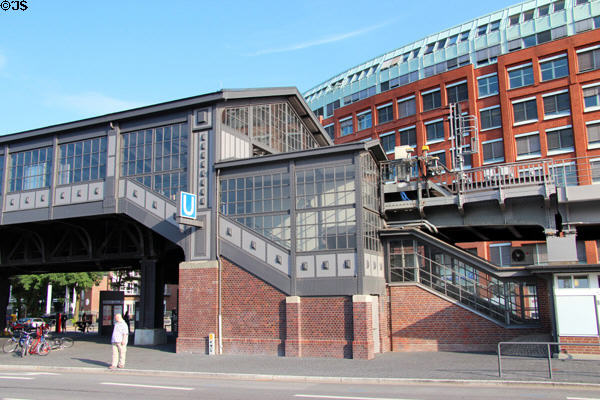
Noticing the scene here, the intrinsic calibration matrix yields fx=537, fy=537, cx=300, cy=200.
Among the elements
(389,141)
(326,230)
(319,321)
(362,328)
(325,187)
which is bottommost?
(362,328)

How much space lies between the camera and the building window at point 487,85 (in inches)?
1860

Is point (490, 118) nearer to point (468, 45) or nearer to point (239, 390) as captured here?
point (468, 45)

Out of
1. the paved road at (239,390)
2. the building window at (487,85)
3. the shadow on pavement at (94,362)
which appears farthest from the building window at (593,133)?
the shadow on pavement at (94,362)

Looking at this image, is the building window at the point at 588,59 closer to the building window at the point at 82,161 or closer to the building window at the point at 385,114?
the building window at the point at 385,114

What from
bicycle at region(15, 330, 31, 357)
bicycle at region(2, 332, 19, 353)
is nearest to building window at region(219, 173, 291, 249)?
bicycle at region(15, 330, 31, 357)

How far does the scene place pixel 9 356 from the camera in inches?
832

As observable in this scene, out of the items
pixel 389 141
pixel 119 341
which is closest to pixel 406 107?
pixel 389 141

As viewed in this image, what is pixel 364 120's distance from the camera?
59.2 meters

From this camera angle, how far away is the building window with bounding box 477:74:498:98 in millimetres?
47250

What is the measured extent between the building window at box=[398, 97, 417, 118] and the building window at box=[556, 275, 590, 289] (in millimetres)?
37999

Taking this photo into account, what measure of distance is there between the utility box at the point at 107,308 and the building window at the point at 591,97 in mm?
36782

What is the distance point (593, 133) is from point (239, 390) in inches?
1516

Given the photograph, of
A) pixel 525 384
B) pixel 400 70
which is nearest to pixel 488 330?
pixel 525 384

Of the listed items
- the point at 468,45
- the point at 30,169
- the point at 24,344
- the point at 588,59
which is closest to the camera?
the point at 24,344
